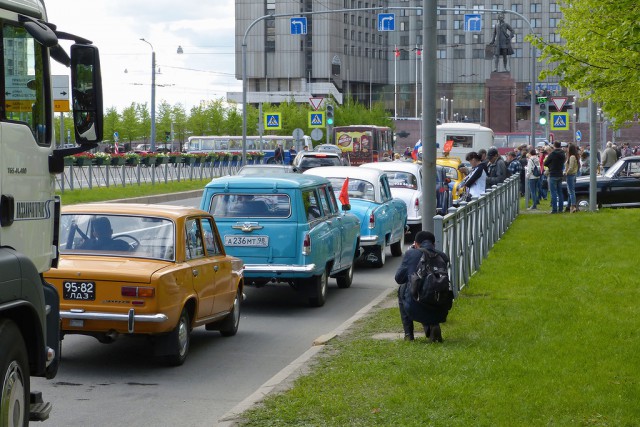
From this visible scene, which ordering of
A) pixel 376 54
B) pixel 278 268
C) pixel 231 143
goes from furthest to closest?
pixel 376 54 < pixel 231 143 < pixel 278 268

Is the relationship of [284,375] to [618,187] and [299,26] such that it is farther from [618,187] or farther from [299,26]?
[299,26]

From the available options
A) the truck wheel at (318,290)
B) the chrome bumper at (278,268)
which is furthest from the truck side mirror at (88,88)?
the truck wheel at (318,290)

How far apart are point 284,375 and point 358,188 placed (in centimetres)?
1077

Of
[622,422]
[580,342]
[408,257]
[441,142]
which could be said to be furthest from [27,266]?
[441,142]

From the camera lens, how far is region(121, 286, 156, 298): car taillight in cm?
1008

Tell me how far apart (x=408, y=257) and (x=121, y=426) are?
12.0 feet

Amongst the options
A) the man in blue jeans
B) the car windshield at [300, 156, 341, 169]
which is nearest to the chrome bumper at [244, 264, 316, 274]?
the man in blue jeans

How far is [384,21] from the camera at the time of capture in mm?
43750

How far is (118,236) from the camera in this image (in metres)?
11.0

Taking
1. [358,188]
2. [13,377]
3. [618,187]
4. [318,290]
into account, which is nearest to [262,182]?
[318,290]

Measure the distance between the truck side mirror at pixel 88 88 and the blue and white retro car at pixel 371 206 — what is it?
12.5 meters

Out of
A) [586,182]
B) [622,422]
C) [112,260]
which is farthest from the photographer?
[586,182]

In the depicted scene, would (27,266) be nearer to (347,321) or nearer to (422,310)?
(422,310)

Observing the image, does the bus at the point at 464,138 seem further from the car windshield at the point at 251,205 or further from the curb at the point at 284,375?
the curb at the point at 284,375
